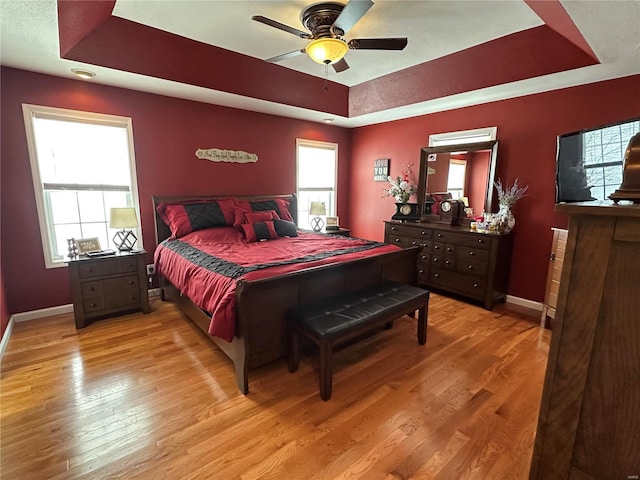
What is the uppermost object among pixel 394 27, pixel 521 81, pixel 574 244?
pixel 394 27

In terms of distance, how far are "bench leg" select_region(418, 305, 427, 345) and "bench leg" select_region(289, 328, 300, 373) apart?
1.11m

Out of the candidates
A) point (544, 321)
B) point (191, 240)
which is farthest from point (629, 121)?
point (191, 240)

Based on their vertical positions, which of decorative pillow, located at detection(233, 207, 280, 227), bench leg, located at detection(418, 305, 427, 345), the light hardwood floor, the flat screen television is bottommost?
the light hardwood floor

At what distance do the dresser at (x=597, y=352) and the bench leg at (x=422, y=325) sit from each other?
1.67 m

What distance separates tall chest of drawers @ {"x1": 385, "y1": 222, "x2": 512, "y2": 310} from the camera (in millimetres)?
3422

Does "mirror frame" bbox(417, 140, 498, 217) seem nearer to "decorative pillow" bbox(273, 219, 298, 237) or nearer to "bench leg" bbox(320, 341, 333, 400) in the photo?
"decorative pillow" bbox(273, 219, 298, 237)

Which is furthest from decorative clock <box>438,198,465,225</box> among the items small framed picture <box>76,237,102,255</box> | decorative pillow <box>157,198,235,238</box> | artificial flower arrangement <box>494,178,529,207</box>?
small framed picture <box>76,237,102,255</box>

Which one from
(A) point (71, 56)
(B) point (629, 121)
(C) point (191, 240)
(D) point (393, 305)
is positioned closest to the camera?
(B) point (629, 121)

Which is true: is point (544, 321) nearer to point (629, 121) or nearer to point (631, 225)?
point (629, 121)

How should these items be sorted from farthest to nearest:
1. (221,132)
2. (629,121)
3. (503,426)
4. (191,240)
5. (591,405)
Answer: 1. (221,132)
2. (191,240)
3. (629,121)
4. (503,426)
5. (591,405)

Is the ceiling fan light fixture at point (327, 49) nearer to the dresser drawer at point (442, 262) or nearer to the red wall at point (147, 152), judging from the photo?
the red wall at point (147, 152)

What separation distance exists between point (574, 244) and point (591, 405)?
48 cm

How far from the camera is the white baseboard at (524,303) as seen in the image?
3500mm

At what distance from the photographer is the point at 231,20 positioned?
8.68ft
